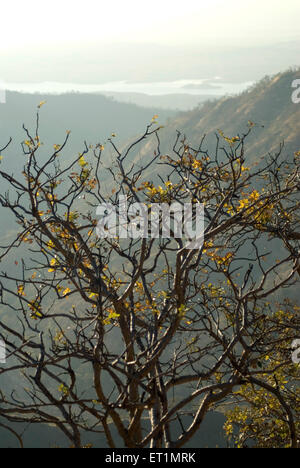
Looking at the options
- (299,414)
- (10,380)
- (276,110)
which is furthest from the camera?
(276,110)

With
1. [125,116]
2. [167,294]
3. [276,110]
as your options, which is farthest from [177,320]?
[125,116]

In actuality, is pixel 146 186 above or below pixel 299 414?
above

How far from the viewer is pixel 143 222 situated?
735 centimetres

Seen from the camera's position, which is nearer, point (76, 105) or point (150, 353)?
point (150, 353)

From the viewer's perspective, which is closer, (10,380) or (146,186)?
(146,186)

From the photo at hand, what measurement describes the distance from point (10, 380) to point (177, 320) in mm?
50759

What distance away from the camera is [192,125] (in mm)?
96625

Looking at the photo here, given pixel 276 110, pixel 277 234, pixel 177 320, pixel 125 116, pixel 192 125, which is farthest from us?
pixel 125 116

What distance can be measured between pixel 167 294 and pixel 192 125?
91.8m

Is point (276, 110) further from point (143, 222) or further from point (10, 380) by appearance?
point (143, 222)
